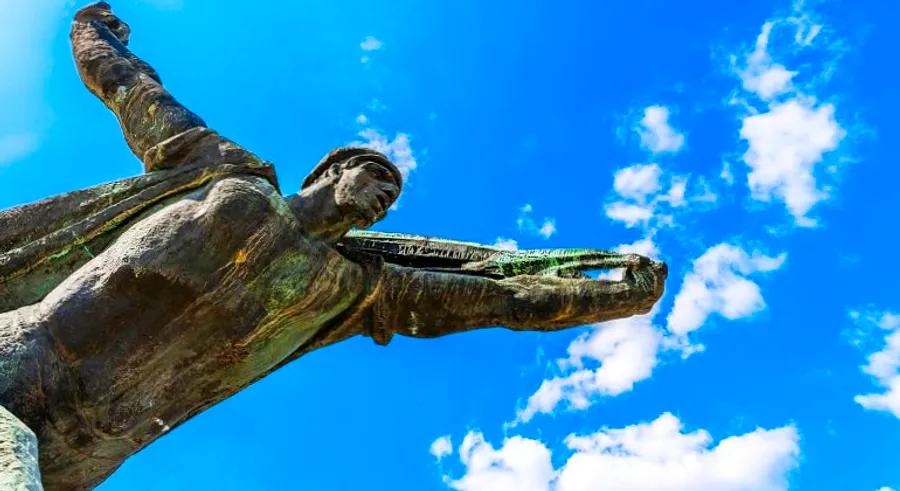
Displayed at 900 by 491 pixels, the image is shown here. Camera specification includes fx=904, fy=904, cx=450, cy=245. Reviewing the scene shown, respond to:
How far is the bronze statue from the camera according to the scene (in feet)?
18.3

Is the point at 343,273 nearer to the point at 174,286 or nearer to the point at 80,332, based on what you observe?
the point at 174,286

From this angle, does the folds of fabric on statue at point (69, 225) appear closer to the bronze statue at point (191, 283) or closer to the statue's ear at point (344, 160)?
the bronze statue at point (191, 283)

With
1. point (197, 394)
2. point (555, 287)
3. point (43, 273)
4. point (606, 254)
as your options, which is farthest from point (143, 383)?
point (606, 254)

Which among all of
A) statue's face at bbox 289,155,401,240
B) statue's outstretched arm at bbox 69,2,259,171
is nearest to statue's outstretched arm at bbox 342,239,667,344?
statue's face at bbox 289,155,401,240

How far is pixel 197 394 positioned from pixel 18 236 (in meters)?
1.62

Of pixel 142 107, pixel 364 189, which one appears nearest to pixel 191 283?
pixel 364 189

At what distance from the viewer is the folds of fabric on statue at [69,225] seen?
6.04 meters

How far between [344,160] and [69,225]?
210 cm

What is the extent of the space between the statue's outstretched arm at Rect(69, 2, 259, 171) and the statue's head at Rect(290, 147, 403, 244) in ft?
1.96

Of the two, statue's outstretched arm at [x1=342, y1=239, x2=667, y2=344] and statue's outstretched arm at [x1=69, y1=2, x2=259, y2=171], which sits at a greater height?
statue's outstretched arm at [x1=69, y1=2, x2=259, y2=171]

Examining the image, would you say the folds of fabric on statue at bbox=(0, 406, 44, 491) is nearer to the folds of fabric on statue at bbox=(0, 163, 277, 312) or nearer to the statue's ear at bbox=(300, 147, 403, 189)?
the folds of fabric on statue at bbox=(0, 163, 277, 312)

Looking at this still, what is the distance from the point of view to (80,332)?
5555mm

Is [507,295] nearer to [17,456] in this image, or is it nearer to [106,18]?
[17,456]

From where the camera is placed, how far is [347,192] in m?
6.82
